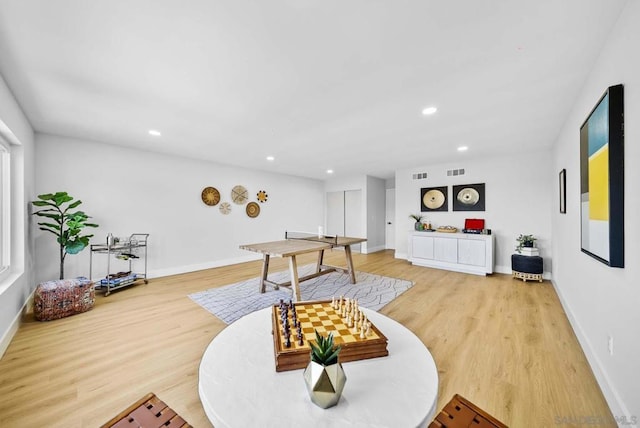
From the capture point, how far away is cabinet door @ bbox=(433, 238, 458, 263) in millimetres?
4805

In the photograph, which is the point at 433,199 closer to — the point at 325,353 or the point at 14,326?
the point at 325,353

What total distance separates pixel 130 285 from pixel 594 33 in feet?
19.0

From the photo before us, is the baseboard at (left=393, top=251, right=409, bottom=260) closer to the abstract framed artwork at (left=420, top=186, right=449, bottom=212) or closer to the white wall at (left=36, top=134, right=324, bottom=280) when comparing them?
the abstract framed artwork at (left=420, top=186, right=449, bottom=212)

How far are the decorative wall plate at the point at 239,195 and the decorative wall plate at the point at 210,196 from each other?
38cm

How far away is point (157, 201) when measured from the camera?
14.6 ft

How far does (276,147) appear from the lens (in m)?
4.05

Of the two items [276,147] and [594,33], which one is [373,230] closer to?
[276,147]

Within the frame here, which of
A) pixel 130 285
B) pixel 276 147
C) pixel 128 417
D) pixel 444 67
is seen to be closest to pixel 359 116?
pixel 444 67

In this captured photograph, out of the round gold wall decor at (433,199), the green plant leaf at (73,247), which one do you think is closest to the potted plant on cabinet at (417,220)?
the round gold wall decor at (433,199)

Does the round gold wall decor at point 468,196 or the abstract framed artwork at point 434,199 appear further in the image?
the abstract framed artwork at point 434,199

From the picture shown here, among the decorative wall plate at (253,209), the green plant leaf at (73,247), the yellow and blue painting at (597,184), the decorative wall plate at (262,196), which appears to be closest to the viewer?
the yellow and blue painting at (597,184)

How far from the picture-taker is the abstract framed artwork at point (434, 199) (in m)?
5.33

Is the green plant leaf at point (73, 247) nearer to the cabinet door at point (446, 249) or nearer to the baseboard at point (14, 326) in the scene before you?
the baseboard at point (14, 326)

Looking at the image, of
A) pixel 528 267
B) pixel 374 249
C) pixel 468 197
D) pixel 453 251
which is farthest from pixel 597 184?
pixel 374 249
